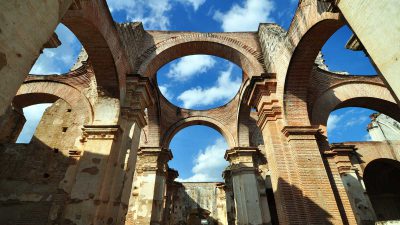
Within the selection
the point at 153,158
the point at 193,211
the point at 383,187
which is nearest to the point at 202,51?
the point at 153,158

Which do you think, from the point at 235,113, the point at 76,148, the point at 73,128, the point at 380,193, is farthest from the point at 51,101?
the point at 380,193

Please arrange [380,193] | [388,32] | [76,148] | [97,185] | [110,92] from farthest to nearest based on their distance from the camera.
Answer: [380,193] < [76,148] < [110,92] < [97,185] < [388,32]

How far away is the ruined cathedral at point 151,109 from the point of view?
96.6 inches

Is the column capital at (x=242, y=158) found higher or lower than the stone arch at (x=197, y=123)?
lower

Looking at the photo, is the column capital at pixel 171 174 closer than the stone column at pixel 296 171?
No

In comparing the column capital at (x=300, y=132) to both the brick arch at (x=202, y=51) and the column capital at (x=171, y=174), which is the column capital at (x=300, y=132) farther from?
the column capital at (x=171, y=174)

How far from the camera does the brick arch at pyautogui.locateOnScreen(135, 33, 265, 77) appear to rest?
25.4 feet

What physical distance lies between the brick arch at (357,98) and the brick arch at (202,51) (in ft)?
7.37

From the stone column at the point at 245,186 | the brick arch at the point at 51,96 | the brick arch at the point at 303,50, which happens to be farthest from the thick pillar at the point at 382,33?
the stone column at the point at 245,186

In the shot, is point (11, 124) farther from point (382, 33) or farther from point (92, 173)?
point (382, 33)

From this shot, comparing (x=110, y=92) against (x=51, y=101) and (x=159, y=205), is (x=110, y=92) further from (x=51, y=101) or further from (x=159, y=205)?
(x=159, y=205)

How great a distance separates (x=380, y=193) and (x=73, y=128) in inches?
733

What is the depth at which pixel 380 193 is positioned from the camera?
1554 centimetres

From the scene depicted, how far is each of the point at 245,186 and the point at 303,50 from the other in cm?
638
